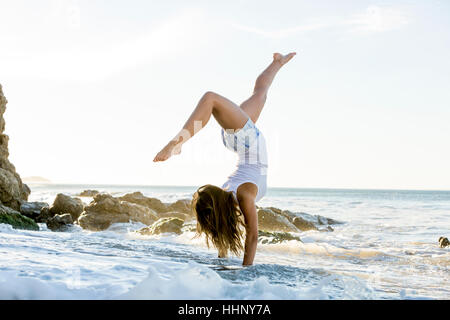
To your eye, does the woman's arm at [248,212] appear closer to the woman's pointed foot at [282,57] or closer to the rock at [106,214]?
the woman's pointed foot at [282,57]

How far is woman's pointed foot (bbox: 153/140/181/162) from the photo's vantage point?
12.5 ft

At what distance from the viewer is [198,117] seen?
4.08 meters

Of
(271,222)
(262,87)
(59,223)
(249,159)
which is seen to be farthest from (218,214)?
(271,222)

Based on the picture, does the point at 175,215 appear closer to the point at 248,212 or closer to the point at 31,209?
the point at 31,209

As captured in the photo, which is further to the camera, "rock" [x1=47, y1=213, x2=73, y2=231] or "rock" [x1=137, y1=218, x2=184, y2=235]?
"rock" [x1=47, y1=213, x2=73, y2=231]

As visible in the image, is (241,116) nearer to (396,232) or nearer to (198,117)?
(198,117)

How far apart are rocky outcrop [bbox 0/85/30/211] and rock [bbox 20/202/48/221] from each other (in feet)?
0.55

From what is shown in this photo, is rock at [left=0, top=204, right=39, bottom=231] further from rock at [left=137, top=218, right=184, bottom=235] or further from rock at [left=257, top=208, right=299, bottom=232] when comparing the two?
rock at [left=257, top=208, right=299, bottom=232]

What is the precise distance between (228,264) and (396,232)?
1033 cm

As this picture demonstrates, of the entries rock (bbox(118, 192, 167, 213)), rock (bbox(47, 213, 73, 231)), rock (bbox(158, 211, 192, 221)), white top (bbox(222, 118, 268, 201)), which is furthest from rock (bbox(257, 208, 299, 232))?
white top (bbox(222, 118, 268, 201))

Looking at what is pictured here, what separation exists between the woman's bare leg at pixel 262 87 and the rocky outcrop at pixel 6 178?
9.72 metres

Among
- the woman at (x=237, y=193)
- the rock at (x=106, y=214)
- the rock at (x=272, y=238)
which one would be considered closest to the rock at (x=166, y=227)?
the rock at (x=272, y=238)

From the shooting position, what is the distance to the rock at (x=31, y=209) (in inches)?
497

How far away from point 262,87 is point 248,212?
1671 mm
